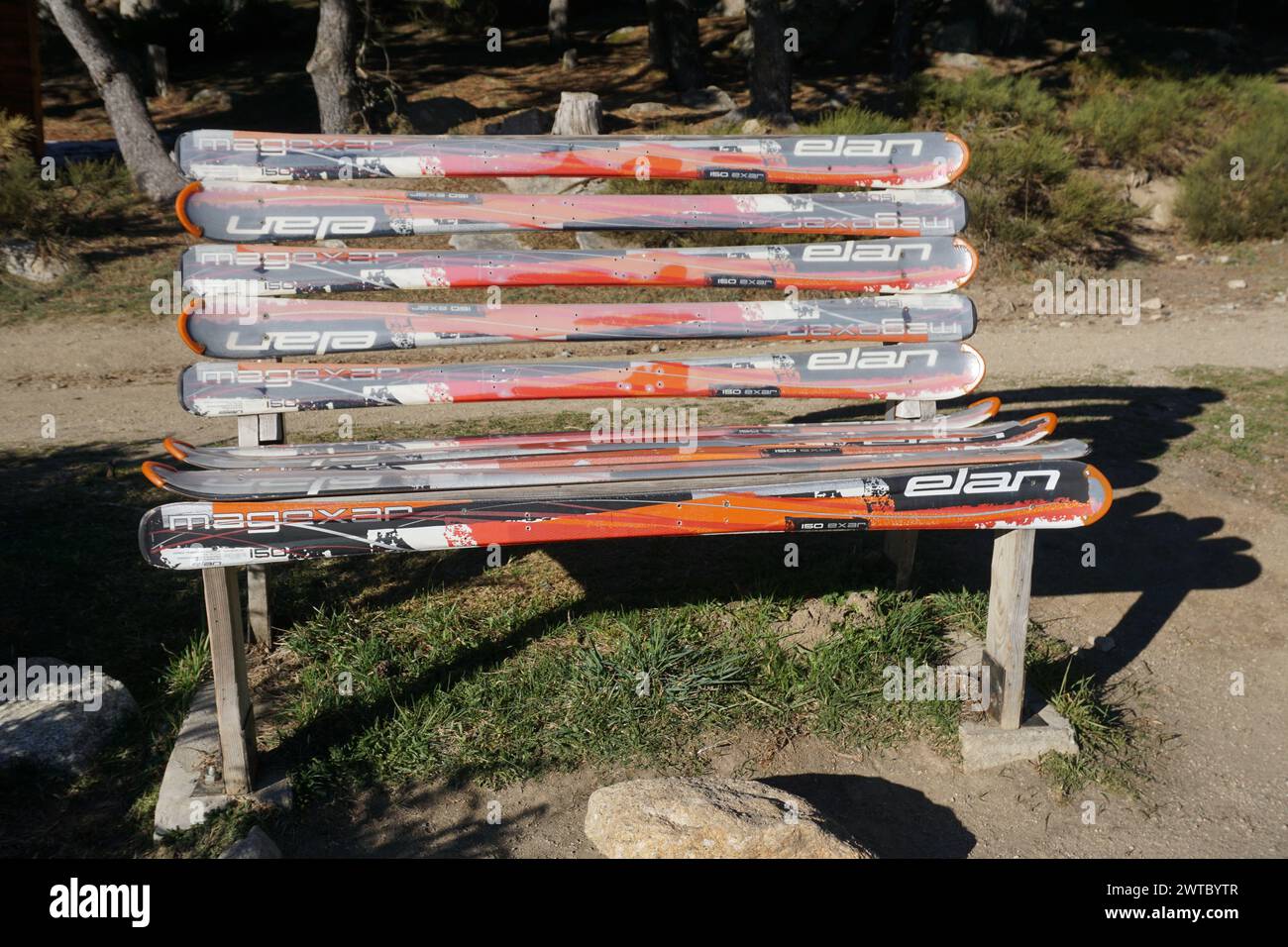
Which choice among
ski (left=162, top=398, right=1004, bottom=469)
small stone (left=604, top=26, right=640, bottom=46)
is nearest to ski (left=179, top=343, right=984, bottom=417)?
ski (left=162, top=398, right=1004, bottom=469)

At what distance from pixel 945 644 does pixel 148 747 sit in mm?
3109

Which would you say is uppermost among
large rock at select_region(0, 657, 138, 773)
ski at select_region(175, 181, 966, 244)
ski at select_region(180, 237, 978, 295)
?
ski at select_region(175, 181, 966, 244)

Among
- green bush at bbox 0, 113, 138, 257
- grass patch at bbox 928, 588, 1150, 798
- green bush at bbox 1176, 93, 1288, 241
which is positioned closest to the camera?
grass patch at bbox 928, 588, 1150, 798

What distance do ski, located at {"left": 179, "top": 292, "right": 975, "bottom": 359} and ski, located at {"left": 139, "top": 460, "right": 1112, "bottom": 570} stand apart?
97 centimetres

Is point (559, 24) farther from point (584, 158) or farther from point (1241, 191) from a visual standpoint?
point (584, 158)

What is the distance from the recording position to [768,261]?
486 centimetres

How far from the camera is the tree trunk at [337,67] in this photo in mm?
12727

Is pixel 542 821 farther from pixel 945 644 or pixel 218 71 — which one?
pixel 218 71

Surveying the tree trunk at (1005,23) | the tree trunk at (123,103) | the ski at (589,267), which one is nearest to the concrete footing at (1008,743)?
the ski at (589,267)

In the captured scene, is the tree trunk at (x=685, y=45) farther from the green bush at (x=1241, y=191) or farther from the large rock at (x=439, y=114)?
the green bush at (x=1241, y=191)

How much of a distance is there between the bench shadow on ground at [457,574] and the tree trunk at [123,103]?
23.3 feet

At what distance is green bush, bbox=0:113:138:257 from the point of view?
35.9ft

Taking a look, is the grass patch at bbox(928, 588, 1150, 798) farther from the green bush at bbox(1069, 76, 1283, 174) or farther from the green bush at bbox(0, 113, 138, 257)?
the green bush at bbox(1069, 76, 1283, 174)

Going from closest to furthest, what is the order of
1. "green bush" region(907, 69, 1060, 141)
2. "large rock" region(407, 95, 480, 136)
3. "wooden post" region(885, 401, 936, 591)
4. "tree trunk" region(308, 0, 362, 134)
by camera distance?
"wooden post" region(885, 401, 936, 591), "tree trunk" region(308, 0, 362, 134), "green bush" region(907, 69, 1060, 141), "large rock" region(407, 95, 480, 136)
